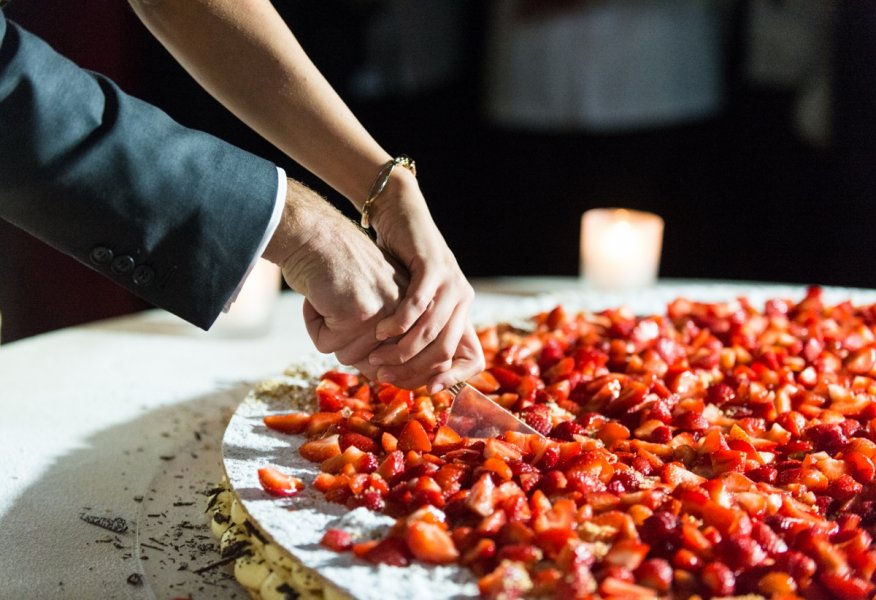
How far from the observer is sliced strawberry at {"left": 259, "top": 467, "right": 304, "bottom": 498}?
1.31m

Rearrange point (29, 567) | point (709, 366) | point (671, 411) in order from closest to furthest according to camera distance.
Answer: point (29, 567), point (671, 411), point (709, 366)

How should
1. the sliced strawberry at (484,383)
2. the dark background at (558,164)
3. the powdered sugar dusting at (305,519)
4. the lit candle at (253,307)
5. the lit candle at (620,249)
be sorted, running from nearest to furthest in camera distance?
the powdered sugar dusting at (305,519), the sliced strawberry at (484,383), the lit candle at (253,307), the lit candle at (620,249), the dark background at (558,164)

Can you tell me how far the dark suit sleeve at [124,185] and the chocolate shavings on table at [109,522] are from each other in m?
0.37

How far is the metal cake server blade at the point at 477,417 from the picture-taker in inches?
60.6

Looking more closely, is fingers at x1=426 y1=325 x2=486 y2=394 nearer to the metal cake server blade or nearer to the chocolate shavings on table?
the metal cake server blade

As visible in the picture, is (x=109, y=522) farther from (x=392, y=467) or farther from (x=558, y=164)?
(x=558, y=164)

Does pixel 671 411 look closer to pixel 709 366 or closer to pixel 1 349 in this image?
pixel 709 366

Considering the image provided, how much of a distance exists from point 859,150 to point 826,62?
0.39m

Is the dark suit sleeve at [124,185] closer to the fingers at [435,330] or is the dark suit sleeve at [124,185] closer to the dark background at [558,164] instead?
the fingers at [435,330]

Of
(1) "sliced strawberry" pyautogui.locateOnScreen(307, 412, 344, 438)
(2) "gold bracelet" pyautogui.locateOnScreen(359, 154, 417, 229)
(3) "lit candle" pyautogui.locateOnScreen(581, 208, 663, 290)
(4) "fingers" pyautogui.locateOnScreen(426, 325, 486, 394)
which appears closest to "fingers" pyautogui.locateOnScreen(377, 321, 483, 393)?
(4) "fingers" pyautogui.locateOnScreen(426, 325, 486, 394)

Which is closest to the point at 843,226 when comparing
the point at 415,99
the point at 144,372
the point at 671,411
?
the point at 415,99

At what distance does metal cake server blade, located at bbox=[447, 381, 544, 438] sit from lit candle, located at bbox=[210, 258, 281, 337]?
31.6 inches

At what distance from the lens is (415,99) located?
3717 mm

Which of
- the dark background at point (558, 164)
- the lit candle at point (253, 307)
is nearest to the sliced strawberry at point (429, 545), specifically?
the lit candle at point (253, 307)
